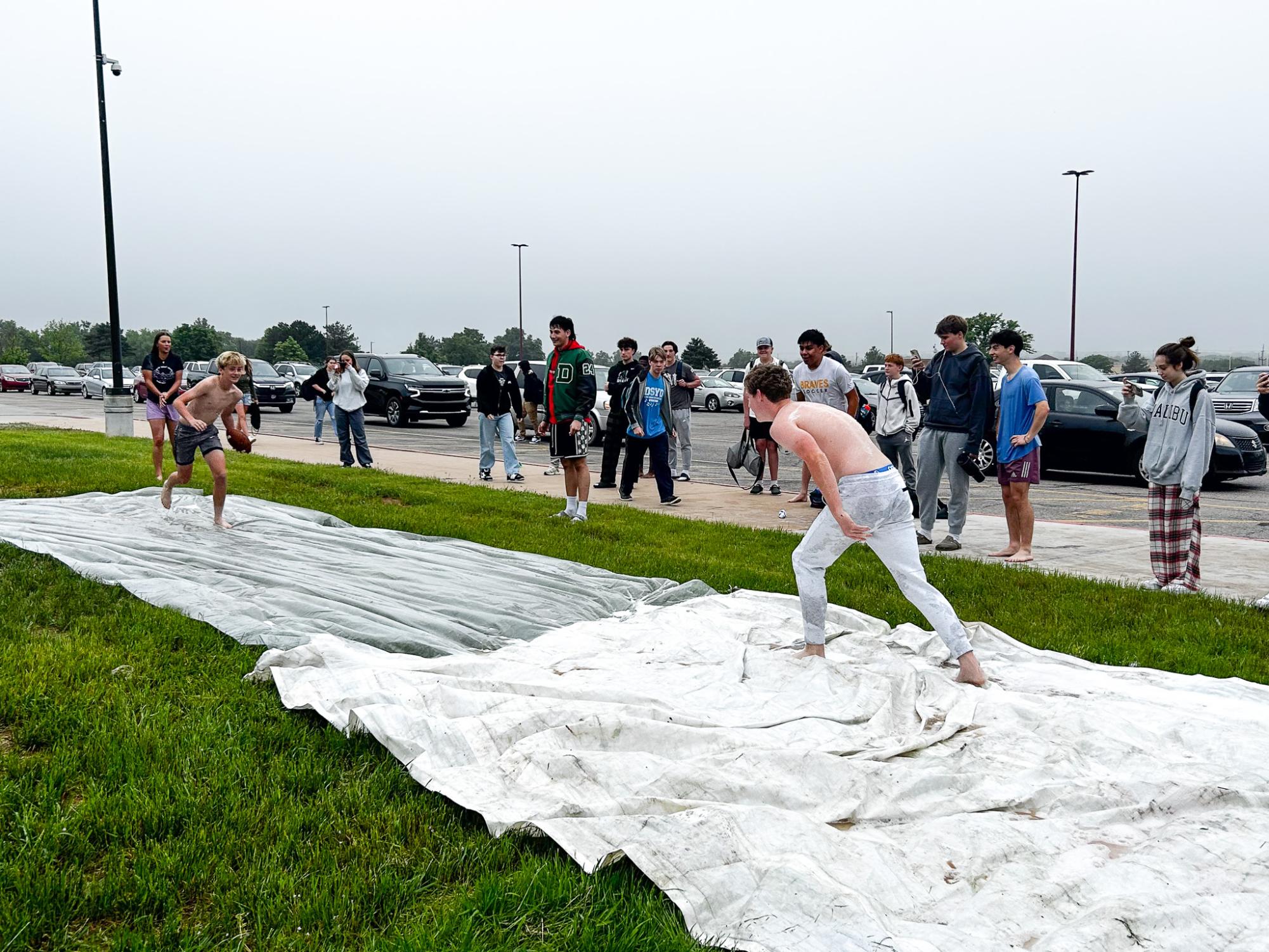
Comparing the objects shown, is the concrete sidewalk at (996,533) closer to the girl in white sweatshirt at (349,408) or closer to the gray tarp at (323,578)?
the girl in white sweatshirt at (349,408)

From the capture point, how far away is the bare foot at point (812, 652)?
17.5ft

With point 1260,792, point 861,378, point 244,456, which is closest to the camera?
point 1260,792

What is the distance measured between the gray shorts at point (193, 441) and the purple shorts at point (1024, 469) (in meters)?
6.68

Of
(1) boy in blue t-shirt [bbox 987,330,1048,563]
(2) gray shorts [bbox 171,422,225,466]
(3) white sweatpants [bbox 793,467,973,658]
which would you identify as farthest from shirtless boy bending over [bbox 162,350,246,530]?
(1) boy in blue t-shirt [bbox 987,330,1048,563]

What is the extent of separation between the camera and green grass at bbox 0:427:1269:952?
2871 millimetres

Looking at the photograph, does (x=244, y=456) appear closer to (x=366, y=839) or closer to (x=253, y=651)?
(x=253, y=651)

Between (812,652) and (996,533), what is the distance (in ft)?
18.1

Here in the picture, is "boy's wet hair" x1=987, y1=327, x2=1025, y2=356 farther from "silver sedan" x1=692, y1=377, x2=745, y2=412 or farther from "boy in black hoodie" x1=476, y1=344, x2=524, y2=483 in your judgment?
"silver sedan" x1=692, y1=377, x2=745, y2=412

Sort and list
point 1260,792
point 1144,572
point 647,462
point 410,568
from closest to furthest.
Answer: point 1260,792, point 410,568, point 1144,572, point 647,462

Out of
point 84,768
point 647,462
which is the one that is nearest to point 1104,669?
point 84,768

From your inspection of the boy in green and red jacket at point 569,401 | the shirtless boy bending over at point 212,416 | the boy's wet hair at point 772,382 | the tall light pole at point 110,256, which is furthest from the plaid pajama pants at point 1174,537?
the tall light pole at point 110,256

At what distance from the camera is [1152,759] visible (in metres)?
3.98

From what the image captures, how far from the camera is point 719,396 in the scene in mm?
39500

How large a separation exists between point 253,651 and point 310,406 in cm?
3812
